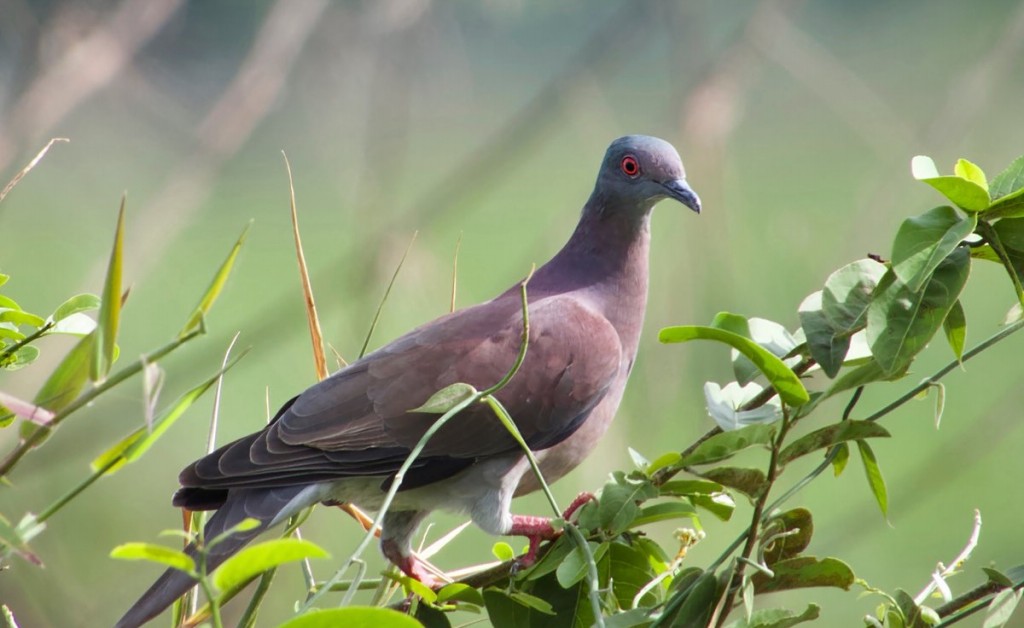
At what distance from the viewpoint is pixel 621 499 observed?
0.84m

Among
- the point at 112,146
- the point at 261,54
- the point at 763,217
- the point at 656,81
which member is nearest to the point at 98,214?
the point at 112,146

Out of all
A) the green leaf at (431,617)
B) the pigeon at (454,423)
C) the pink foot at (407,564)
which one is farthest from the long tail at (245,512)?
the green leaf at (431,617)

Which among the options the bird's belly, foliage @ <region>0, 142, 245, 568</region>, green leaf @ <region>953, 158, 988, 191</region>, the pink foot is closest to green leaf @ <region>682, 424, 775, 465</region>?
green leaf @ <region>953, 158, 988, 191</region>

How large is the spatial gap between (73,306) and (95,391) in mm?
303

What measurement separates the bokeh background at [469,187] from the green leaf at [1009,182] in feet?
4.23

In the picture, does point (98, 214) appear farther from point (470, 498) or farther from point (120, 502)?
point (470, 498)

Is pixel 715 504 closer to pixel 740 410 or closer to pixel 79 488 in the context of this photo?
pixel 740 410

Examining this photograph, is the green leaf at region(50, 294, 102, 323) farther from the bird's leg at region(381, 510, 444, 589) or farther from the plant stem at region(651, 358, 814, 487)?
the bird's leg at region(381, 510, 444, 589)

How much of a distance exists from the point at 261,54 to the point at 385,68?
56cm

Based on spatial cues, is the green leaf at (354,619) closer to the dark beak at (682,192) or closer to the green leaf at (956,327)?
the green leaf at (956,327)

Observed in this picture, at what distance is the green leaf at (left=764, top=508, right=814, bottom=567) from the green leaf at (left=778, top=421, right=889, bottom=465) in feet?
0.13

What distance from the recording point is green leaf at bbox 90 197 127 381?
58 cm

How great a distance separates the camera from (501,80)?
4969mm

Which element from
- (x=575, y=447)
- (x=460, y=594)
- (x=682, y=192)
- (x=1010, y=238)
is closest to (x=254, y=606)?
(x=460, y=594)
